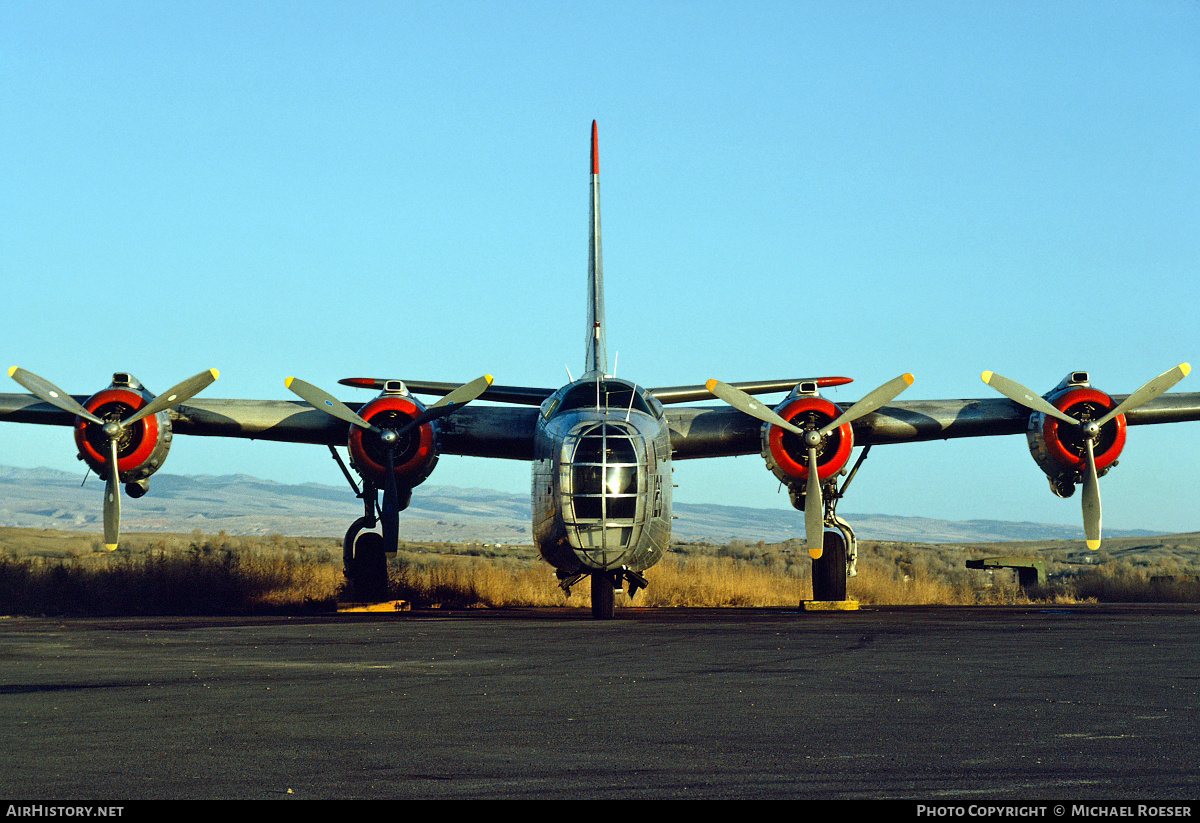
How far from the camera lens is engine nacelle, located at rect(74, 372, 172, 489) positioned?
24.2 metres

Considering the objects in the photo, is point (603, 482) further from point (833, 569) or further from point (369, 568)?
point (369, 568)

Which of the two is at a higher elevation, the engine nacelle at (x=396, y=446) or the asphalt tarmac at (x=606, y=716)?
the engine nacelle at (x=396, y=446)

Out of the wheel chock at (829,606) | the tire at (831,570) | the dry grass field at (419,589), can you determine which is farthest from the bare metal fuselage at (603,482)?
the dry grass field at (419,589)

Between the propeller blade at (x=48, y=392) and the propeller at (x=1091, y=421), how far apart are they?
1853 centimetres

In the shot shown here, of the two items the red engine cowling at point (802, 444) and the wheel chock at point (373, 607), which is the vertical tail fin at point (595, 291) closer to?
the red engine cowling at point (802, 444)

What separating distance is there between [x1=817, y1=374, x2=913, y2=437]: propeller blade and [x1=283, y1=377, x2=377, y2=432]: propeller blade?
979 cm

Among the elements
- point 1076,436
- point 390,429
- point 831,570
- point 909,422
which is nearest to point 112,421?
point 390,429

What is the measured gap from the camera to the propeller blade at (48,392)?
23281 mm

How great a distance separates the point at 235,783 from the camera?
6711 mm

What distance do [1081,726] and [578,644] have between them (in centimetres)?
834

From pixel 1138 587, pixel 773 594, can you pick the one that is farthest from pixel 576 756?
pixel 1138 587

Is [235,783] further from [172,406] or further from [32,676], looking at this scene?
[172,406]

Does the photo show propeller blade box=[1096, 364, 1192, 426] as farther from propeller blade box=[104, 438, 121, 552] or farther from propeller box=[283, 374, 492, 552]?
propeller blade box=[104, 438, 121, 552]

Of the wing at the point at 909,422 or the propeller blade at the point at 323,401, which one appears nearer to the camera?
the propeller blade at the point at 323,401
